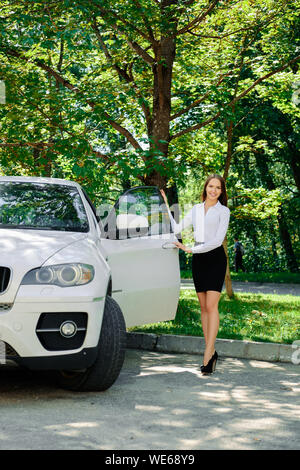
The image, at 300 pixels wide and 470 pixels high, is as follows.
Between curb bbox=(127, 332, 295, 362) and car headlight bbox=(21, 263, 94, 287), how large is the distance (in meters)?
3.12

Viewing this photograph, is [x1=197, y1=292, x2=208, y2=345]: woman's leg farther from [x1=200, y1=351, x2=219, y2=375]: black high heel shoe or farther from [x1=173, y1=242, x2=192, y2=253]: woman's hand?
[x1=173, y1=242, x2=192, y2=253]: woman's hand

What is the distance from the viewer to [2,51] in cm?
1107

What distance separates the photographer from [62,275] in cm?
480

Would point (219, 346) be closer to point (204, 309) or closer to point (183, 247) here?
point (204, 309)

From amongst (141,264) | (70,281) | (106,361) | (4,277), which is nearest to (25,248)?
(4,277)

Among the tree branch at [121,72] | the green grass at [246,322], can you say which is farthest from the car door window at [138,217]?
the tree branch at [121,72]

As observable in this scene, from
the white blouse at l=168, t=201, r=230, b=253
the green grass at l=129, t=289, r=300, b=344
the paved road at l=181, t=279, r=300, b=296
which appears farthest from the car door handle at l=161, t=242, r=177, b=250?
the paved road at l=181, t=279, r=300, b=296

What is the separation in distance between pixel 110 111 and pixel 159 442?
7760 millimetres

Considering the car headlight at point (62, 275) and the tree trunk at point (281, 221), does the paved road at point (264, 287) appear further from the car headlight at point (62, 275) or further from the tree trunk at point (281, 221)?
the car headlight at point (62, 275)

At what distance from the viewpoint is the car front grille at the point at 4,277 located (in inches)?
183

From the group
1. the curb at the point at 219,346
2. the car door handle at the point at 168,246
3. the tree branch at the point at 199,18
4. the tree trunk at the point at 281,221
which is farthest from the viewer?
the tree trunk at the point at 281,221

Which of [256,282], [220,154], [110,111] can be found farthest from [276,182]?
[110,111]

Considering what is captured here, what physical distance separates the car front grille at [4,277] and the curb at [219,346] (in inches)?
140

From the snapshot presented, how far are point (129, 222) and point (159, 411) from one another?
1.85 metres
